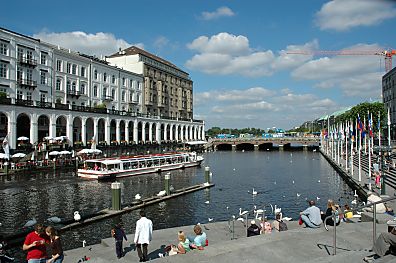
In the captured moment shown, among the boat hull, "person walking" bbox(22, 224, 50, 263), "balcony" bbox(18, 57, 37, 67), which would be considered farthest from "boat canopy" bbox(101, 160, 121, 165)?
"person walking" bbox(22, 224, 50, 263)

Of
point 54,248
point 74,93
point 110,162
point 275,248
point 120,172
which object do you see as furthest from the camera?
point 74,93

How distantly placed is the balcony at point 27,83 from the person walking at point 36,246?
62.0 metres

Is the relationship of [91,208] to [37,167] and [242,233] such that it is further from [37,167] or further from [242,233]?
[37,167]

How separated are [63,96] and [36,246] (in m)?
70.9

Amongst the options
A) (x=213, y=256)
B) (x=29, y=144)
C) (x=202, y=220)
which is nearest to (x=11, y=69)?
(x=29, y=144)

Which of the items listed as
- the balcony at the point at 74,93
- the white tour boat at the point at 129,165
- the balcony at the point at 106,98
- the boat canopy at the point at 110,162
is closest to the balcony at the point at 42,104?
the balcony at the point at 74,93

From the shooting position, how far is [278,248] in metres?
12.1

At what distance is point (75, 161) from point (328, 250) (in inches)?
2190

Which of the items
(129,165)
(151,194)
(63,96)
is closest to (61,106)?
(63,96)

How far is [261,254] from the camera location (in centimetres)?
1158

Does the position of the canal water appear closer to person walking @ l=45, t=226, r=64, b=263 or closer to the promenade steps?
the promenade steps

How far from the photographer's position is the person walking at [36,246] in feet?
32.5

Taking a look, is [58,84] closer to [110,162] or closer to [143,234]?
[110,162]

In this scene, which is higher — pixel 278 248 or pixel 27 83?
pixel 27 83
